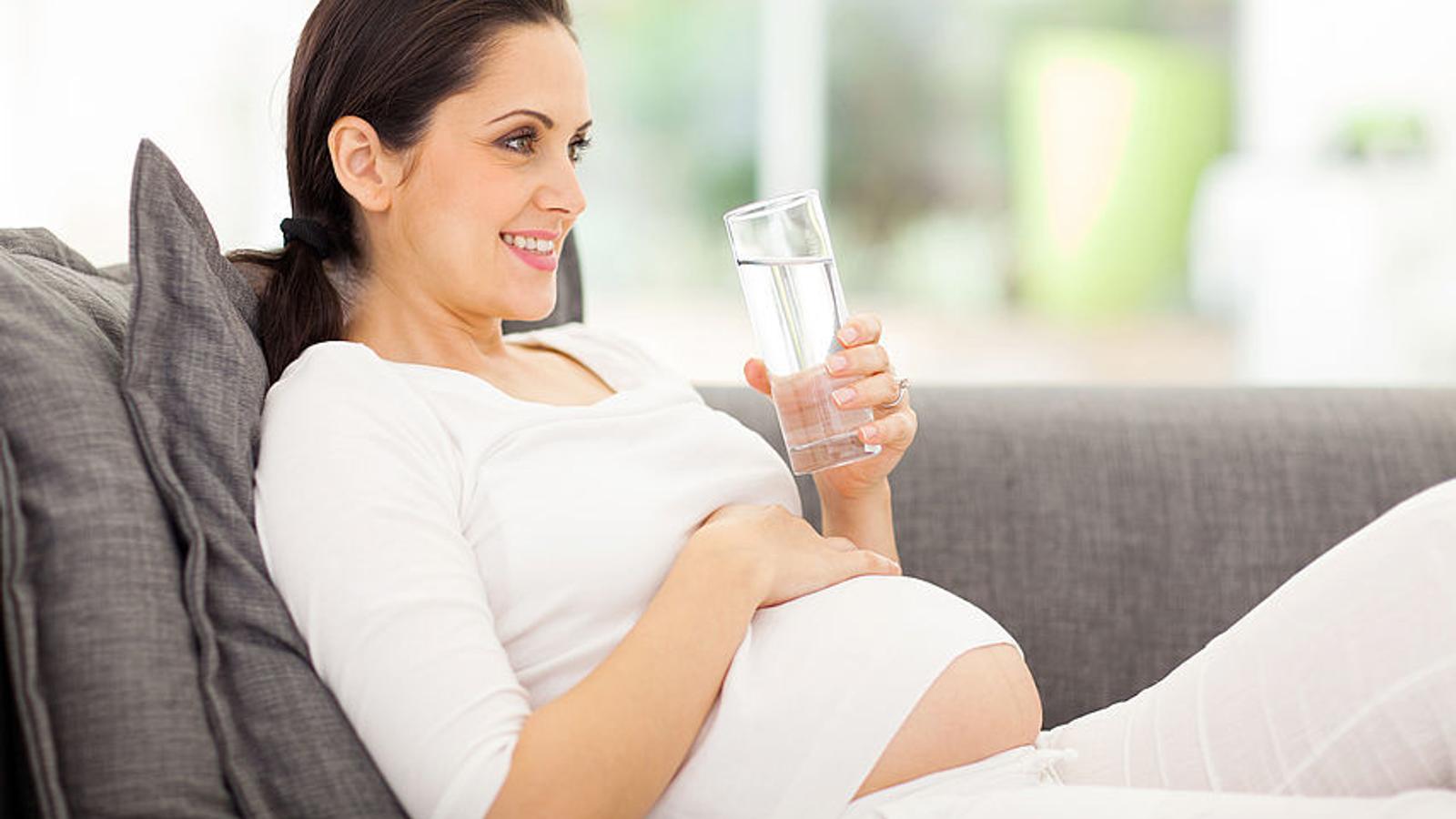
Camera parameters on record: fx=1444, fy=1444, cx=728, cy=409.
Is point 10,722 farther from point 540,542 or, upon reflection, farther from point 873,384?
point 873,384

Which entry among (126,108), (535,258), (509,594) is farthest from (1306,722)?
(126,108)

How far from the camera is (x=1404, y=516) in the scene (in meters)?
1.12

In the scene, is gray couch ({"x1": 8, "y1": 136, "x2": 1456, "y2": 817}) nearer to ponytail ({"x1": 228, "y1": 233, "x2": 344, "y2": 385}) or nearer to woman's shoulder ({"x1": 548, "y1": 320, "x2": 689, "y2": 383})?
ponytail ({"x1": 228, "y1": 233, "x2": 344, "y2": 385})

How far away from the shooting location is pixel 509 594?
118 centimetres

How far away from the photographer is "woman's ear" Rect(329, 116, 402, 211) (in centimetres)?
133

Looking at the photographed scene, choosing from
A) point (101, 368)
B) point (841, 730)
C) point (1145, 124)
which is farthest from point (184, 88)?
point (841, 730)

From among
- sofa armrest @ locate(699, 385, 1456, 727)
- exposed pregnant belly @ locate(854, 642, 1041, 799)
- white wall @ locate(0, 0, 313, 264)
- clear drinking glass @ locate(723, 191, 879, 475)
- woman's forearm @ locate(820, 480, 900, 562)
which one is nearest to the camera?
exposed pregnant belly @ locate(854, 642, 1041, 799)

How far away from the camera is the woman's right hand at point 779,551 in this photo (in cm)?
121

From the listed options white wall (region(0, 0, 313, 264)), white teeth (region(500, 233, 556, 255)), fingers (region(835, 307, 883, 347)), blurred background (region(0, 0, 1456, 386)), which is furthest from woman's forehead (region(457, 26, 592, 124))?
blurred background (region(0, 0, 1456, 386))

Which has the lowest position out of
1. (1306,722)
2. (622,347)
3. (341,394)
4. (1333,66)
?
(1333,66)

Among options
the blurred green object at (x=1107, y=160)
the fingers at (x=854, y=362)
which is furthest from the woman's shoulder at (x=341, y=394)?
the blurred green object at (x=1107, y=160)

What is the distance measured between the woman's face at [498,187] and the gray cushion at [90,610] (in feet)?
1.19

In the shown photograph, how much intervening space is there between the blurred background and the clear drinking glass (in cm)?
390

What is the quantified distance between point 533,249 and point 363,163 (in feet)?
0.58
